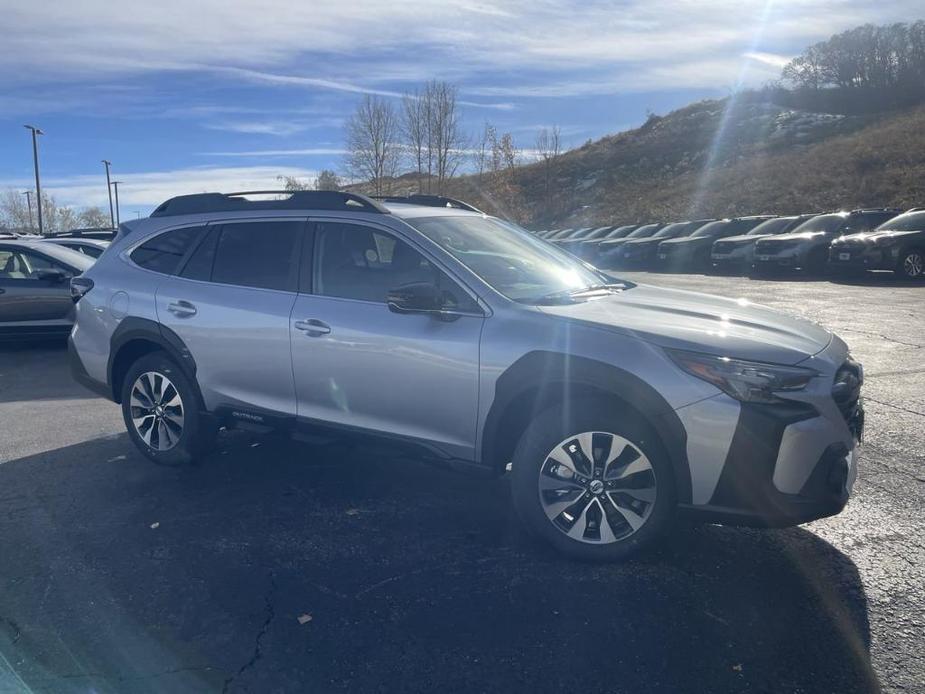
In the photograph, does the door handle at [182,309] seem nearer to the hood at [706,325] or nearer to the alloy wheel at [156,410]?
the alloy wheel at [156,410]

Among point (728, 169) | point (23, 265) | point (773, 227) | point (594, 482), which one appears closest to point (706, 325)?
point (594, 482)

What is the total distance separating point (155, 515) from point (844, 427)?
3.69 meters

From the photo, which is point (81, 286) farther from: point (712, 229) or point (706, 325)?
point (712, 229)

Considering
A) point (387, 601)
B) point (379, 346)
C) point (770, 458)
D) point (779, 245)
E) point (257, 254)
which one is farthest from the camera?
point (779, 245)

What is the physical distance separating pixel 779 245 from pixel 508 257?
18.1 meters

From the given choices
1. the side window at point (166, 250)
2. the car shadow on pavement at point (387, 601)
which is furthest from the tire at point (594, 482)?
the side window at point (166, 250)

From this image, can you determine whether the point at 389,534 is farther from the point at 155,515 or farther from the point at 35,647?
the point at 35,647

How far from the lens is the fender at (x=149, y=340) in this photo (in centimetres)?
538

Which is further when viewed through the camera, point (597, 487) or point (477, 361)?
point (477, 361)

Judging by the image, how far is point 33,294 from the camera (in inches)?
420

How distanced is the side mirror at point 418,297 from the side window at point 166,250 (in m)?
2.00

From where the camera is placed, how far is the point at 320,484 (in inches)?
207

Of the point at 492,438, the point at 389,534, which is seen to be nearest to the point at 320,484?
the point at 389,534

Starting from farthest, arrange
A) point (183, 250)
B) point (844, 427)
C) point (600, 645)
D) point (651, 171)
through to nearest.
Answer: point (651, 171), point (183, 250), point (844, 427), point (600, 645)
